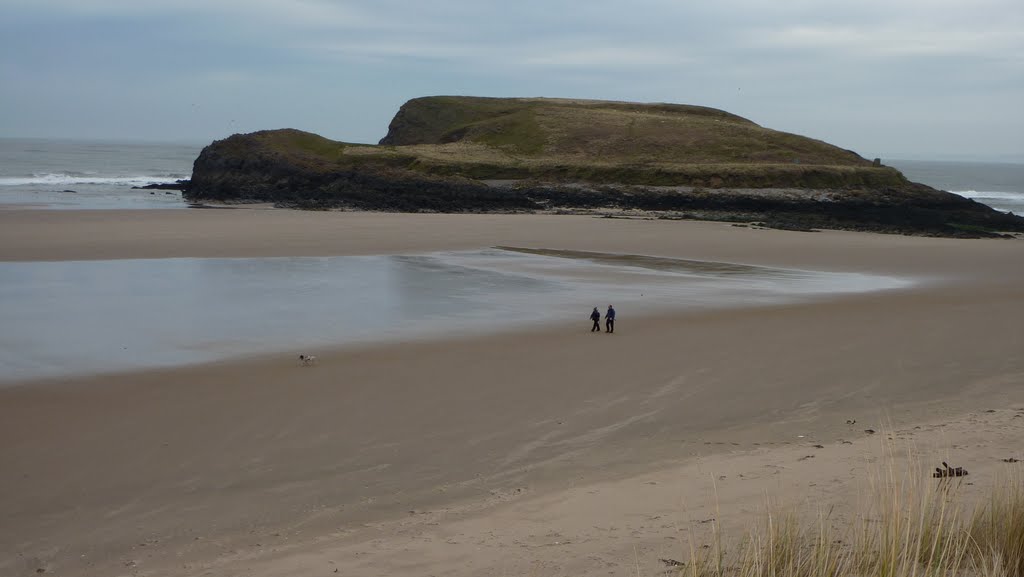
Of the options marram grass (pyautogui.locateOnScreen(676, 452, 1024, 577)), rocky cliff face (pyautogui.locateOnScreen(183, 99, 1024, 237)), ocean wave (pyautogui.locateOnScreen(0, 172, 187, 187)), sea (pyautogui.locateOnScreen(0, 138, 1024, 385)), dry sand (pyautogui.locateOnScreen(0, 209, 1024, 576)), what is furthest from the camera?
ocean wave (pyautogui.locateOnScreen(0, 172, 187, 187))

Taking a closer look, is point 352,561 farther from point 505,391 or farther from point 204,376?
point 204,376

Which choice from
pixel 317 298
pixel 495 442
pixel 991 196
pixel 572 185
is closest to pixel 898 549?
pixel 495 442

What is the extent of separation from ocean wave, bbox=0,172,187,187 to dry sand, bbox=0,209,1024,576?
50295mm

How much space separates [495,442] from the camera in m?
7.88

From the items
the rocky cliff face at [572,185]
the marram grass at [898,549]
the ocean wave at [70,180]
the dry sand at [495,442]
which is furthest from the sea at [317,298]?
the ocean wave at [70,180]

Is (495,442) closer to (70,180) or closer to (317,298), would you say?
(317,298)

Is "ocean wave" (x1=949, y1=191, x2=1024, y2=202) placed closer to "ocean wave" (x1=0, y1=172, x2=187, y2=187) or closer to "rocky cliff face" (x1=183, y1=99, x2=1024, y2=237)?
"rocky cliff face" (x1=183, y1=99, x2=1024, y2=237)

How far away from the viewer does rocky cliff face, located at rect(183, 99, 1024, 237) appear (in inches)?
1533

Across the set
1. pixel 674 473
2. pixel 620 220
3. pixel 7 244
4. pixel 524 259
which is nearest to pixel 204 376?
pixel 674 473

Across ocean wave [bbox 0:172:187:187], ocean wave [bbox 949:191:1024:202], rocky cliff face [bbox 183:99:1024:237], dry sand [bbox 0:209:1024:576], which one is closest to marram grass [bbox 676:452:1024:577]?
dry sand [bbox 0:209:1024:576]

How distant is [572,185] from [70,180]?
34.4 metres

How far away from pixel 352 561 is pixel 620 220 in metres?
31.8

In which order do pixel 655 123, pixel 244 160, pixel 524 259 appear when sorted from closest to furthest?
pixel 524 259 < pixel 244 160 < pixel 655 123

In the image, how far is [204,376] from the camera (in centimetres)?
1024
